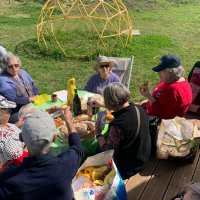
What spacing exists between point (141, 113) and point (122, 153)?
19.6 inches

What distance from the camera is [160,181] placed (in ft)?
13.3

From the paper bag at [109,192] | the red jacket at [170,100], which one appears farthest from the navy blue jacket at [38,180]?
the red jacket at [170,100]

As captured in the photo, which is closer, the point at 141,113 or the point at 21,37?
the point at 141,113

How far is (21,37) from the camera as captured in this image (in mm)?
10281

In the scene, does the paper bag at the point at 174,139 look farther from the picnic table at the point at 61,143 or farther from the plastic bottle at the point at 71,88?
the plastic bottle at the point at 71,88

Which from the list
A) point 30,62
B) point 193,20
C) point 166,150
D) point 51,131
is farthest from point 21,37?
point 51,131

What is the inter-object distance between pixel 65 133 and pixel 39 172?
1241mm

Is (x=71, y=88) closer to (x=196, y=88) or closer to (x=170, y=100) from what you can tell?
(x=170, y=100)

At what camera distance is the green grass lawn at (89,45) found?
7684 millimetres

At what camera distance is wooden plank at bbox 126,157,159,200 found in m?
3.84

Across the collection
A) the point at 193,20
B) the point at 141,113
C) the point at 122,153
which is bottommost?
the point at 193,20

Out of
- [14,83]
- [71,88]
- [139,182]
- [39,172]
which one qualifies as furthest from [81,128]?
[14,83]

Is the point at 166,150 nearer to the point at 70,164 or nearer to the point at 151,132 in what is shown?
the point at 151,132

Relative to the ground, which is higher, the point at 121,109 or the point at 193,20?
the point at 121,109
